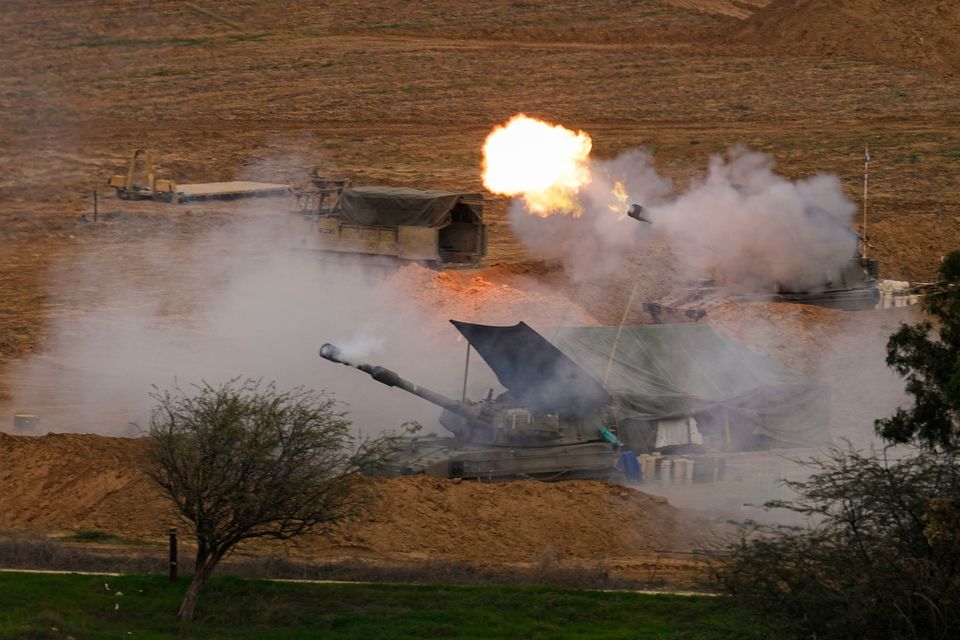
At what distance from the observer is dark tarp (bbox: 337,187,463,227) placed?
42.2 meters

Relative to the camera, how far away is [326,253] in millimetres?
42969

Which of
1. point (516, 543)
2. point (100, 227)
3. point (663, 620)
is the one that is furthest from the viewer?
point (100, 227)

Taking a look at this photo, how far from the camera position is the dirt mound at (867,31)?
6706 centimetres

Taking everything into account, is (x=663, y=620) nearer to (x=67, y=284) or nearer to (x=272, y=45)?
(x=67, y=284)

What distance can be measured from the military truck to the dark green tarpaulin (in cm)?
939

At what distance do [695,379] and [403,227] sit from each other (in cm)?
1139

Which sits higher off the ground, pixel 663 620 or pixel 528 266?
pixel 528 266

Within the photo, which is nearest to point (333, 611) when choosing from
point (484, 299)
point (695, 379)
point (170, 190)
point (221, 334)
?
point (695, 379)

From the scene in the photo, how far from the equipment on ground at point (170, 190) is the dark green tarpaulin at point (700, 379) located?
19.8 meters

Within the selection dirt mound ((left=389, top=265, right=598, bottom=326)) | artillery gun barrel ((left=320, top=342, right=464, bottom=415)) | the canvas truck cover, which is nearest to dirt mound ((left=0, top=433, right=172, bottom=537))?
artillery gun barrel ((left=320, top=342, right=464, bottom=415))

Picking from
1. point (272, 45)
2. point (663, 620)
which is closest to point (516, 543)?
point (663, 620)

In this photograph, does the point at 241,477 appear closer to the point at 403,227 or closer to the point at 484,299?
the point at 484,299

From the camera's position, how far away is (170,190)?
2029 inches

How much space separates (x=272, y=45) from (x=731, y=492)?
138 feet
